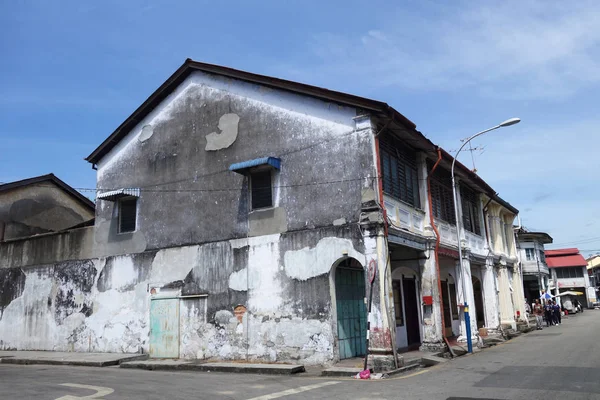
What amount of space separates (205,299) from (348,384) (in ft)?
21.7

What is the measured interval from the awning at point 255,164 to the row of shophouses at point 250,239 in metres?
0.07

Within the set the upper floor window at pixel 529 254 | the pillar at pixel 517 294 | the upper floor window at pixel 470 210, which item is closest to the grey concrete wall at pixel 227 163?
the upper floor window at pixel 470 210

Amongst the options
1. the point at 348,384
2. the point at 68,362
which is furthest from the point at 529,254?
the point at 68,362

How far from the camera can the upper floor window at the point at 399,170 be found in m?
15.0

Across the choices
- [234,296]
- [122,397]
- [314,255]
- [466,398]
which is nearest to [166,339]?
[234,296]

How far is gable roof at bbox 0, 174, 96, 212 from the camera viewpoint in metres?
22.1

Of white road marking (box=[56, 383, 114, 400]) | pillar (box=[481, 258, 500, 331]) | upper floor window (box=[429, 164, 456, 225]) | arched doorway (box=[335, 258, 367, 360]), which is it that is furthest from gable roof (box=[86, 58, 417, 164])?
pillar (box=[481, 258, 500, 331])

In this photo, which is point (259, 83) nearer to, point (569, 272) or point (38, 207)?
point (38, 207)

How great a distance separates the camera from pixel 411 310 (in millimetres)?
18688

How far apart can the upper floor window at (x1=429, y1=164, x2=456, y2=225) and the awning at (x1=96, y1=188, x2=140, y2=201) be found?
10883mm

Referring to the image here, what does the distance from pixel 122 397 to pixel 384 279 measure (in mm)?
6795

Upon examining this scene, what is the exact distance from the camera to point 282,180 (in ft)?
50.1

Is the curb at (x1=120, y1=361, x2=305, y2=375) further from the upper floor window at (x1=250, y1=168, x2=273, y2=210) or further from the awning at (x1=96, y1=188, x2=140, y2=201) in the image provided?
the awning at (x1=96, y1=188, x2=140, y2=201)

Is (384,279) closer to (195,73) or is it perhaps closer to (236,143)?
(236,143)
